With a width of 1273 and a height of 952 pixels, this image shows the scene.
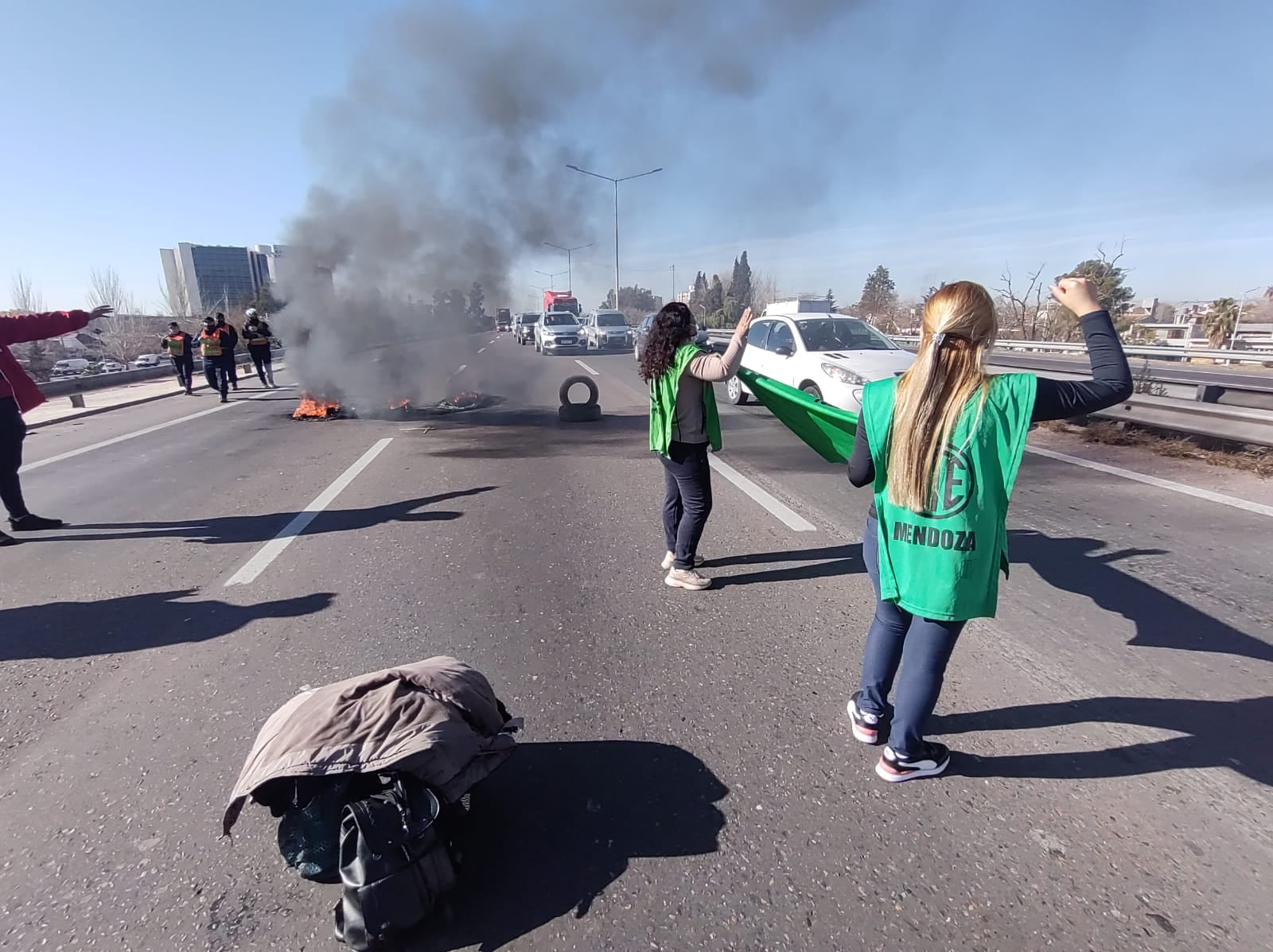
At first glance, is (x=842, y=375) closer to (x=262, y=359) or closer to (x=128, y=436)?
(x=128, y=436)

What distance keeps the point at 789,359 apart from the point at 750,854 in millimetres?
8136

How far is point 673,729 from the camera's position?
279 centimetres

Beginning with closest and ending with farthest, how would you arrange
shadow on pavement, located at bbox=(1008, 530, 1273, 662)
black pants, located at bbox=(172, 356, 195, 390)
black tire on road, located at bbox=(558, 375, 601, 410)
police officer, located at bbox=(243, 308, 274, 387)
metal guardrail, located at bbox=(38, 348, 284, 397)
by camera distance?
shadow on pavement, located at bbox=(1008, 530, 1273, 662) → black tire on road, located at bbox=(558, 375, 601, 410) → police officer, located at bbox=(243, 308, 274, 387) → metal guardrail, located at bbox=(38, 348, 284, 397) → black pants, located at bbox=(172, 356, 195, 390)

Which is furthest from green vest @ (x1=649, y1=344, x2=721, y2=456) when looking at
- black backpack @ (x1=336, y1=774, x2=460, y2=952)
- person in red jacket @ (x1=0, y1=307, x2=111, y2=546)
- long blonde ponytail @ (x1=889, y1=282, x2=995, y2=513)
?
person in red jacket @ (x1=0, y1=307, x2=111, y2=546)

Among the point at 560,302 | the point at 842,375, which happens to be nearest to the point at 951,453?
the point at 842,375

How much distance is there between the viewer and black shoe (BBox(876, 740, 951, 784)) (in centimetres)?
246

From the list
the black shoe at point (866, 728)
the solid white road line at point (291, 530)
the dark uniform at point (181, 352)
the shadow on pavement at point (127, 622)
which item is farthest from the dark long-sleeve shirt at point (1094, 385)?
the dark uniform at point (181, 352)

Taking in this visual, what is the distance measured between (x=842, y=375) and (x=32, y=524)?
833 centimetres

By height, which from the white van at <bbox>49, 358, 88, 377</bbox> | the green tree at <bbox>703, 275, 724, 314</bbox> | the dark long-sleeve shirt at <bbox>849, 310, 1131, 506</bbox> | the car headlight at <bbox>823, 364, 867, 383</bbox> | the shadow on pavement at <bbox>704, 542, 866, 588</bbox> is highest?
the green tree at <bbox>703, 275, 724, 314</bbox>

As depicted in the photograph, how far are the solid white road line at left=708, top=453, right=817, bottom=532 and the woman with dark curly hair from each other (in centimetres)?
146

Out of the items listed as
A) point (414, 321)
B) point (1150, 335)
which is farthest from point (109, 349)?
point (1150, 335)

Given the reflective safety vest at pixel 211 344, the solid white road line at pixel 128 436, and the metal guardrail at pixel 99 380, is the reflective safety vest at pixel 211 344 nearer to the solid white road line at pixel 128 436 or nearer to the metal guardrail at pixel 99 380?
the solid white road line at pixel 128 436

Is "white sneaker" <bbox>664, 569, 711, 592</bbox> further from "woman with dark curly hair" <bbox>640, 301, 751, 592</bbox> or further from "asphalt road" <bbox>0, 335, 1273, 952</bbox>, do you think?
"asphalt road" <bbox>0, 335, 1273, 952</bbox>

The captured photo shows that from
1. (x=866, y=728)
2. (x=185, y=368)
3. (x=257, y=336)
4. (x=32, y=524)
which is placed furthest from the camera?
(x=185, y=368)
